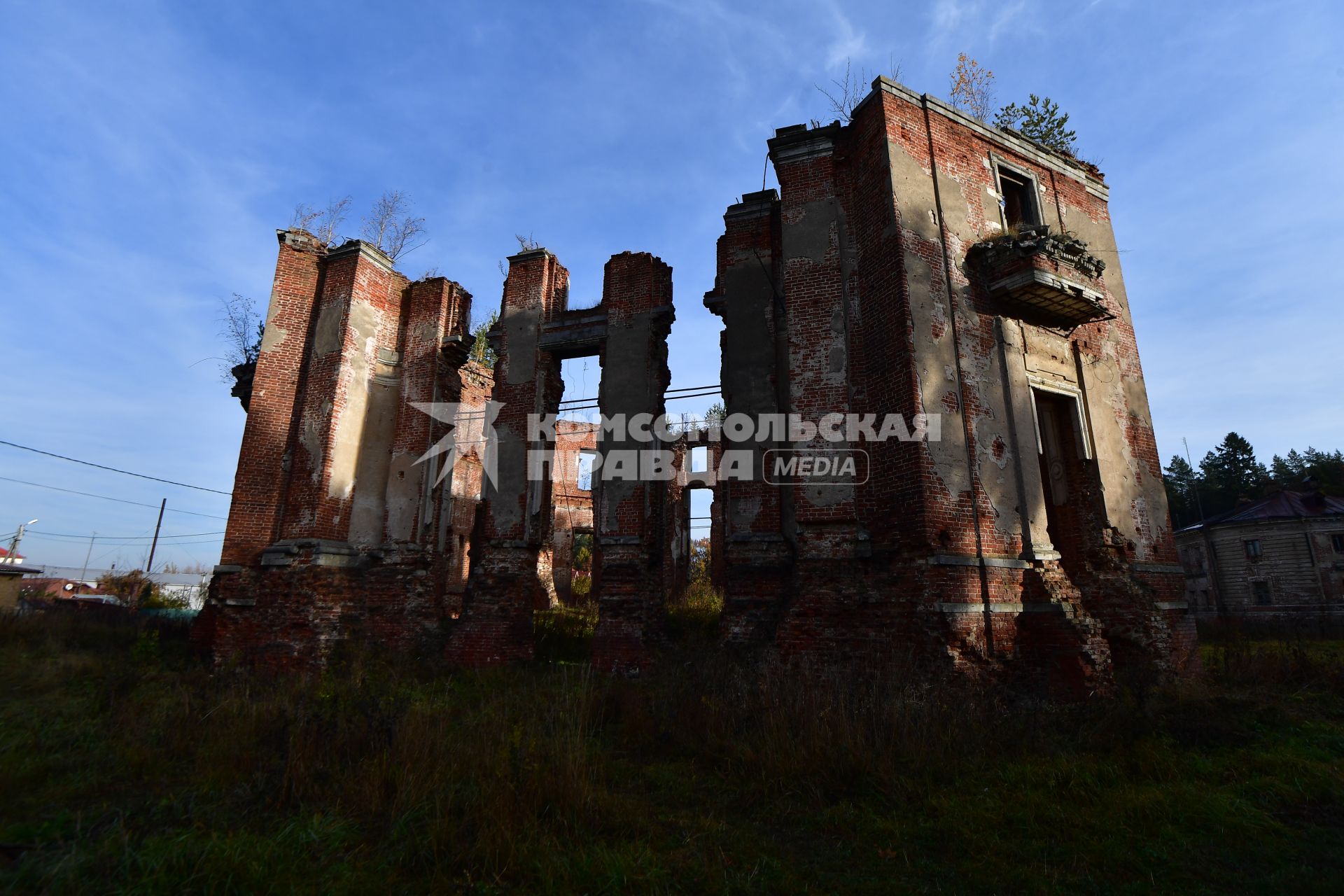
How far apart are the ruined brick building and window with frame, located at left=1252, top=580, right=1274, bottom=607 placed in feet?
81.8

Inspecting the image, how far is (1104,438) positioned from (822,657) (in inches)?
248

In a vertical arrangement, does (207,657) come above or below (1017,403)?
below

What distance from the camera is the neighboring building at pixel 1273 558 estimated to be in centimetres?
2664

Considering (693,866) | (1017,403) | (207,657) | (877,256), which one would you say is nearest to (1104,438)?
(1017,403)

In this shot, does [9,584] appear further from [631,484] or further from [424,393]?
[631,484]

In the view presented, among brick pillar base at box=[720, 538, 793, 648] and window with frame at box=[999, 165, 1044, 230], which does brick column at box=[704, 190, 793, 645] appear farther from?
window with frame at box=[999, 165, 1044, 230]

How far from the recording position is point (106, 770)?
5500 mm

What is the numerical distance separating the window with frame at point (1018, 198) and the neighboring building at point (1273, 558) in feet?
86.2

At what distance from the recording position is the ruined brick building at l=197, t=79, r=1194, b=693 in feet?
27.1

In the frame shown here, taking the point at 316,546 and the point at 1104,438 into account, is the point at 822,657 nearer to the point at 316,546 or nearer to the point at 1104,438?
the point at 1104,438

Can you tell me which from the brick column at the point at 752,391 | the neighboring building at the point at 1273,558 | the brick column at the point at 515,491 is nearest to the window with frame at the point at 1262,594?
the neighboring building at the point at 1273,558

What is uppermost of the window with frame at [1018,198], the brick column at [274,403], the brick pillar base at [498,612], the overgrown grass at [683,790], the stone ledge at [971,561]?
the window with frame at [1018,198]

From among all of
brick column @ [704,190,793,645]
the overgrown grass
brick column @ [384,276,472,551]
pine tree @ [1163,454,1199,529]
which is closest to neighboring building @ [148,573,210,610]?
brick column @ [384,276,472,551]

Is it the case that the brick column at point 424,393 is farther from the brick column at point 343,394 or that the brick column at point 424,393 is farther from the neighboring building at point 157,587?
the neighboring building at point 157,587
